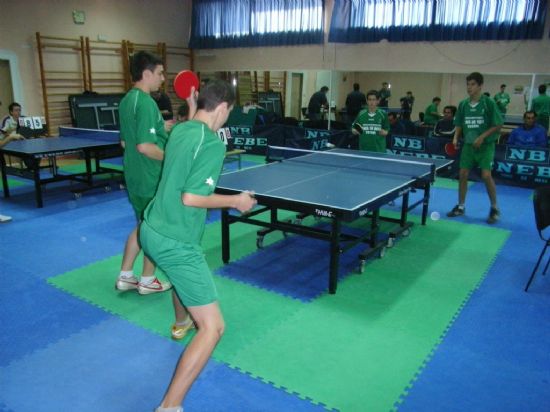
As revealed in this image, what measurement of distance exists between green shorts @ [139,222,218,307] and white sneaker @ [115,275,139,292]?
183 cm

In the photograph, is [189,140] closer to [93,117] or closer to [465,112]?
[465,112]

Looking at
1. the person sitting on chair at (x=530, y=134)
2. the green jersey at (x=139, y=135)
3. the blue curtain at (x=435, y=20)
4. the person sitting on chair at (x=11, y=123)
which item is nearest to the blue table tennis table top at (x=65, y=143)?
the person sitting on chair at (x=11, y=123)

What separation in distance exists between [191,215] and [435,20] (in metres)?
8.62

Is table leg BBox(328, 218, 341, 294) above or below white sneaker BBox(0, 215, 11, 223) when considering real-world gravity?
above

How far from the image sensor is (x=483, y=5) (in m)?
8.64

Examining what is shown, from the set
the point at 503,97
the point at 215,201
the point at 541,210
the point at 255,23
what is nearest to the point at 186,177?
the point at 215,201

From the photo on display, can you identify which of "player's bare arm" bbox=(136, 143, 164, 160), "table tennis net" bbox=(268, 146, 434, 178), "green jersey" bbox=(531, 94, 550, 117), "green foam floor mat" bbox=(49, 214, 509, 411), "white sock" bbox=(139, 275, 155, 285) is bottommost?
"green foam floor mat" bbox=(49, 214, 509, 411)

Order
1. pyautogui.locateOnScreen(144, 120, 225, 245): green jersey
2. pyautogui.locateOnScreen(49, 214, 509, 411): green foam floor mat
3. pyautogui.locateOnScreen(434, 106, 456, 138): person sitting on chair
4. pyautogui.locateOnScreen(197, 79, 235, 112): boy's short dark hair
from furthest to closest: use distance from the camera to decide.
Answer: pyautogui.locateOnScreen(434, 106, 456, 138): person sitting on chair → pyautogui.locateOnScreen(49, 214, 509, 411): green foam floor mat → pyautogui.locateOnScreen(197, 79, 235, 112): boy's short dark hair → pyautogui.locateOnScreen(144, 120, 225, 245): green jersey

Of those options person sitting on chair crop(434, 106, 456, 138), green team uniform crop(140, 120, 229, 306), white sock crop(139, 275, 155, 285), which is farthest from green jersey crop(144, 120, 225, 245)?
person sitting on chair crop(434, 106, 456, 138)

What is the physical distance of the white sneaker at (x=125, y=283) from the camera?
12.9 ft

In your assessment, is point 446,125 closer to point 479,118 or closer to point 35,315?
point 479,118

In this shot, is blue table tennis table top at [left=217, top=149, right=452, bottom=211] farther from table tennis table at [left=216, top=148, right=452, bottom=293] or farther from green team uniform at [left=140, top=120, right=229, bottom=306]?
green team uniform at [left=140, top=120, right=229, bottom=306]

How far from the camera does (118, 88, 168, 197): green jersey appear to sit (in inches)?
134

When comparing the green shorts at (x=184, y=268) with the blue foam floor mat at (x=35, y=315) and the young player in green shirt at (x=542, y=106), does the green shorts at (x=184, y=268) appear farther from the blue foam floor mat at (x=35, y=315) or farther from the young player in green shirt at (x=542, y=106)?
the young player in green shirt at (x=542, y=106)
